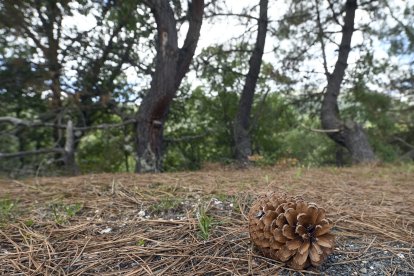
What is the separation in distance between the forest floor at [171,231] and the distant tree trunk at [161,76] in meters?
1.82

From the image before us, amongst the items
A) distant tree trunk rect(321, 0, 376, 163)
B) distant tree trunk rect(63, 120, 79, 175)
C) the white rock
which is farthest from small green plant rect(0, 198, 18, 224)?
distant tree trunk rect(321, 0, 376, 163)

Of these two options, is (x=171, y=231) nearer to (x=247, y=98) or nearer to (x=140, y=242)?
(x=140, y=242)

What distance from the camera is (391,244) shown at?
4.72 ft

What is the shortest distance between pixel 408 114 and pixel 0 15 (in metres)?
8.10

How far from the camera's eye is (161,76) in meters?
3.92

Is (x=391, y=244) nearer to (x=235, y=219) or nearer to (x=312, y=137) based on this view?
(x=235, y=219)

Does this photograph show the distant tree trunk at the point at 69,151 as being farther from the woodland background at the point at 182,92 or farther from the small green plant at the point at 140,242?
the small green plant at the point at 140,242

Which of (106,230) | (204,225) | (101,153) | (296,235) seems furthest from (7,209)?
(101,153)

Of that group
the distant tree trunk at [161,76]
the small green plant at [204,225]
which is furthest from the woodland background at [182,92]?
the small green plant at [204,225]

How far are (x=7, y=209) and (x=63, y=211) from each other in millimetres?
310

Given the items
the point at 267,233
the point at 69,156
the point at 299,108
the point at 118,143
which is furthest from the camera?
the point at 299,108

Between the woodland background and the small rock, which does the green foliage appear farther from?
the small rock

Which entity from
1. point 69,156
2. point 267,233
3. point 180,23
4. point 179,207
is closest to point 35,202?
point 179,207

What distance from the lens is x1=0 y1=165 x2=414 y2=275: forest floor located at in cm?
128
